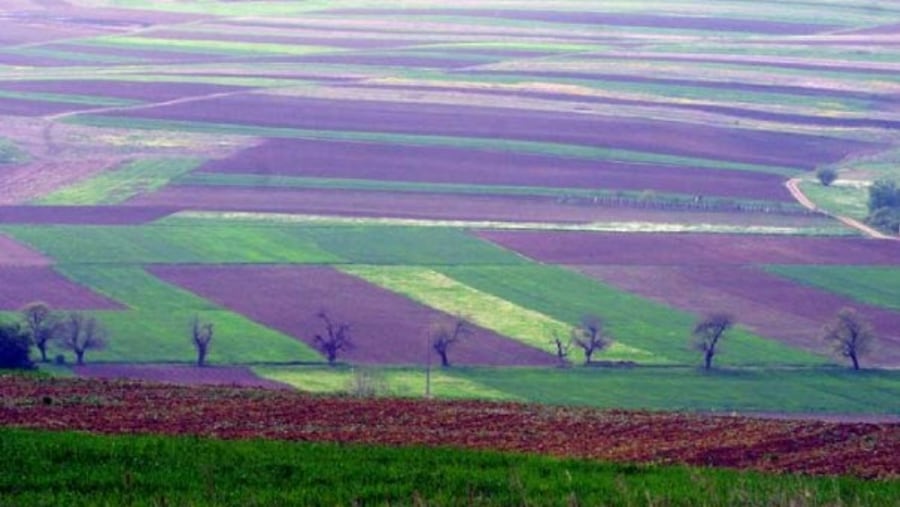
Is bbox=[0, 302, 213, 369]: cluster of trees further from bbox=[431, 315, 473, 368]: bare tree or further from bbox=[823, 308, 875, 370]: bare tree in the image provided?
bbox=[823, 308, 875, 370]: bare tree

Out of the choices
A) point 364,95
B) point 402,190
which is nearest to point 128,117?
point 364,95

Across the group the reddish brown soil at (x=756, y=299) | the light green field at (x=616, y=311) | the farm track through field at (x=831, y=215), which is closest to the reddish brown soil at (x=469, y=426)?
the light green field at (x=616, y=311)

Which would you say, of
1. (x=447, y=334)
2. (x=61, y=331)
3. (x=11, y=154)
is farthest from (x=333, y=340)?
(x=11, y=154)

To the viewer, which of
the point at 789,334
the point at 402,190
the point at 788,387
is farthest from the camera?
the point at 402,190

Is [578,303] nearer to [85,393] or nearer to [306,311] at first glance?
[306,311]

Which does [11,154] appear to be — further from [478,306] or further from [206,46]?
[206,46]

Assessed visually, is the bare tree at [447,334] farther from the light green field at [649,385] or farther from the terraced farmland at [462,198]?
the light green field at [649,385]

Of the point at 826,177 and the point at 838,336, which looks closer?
the point at 838,336
